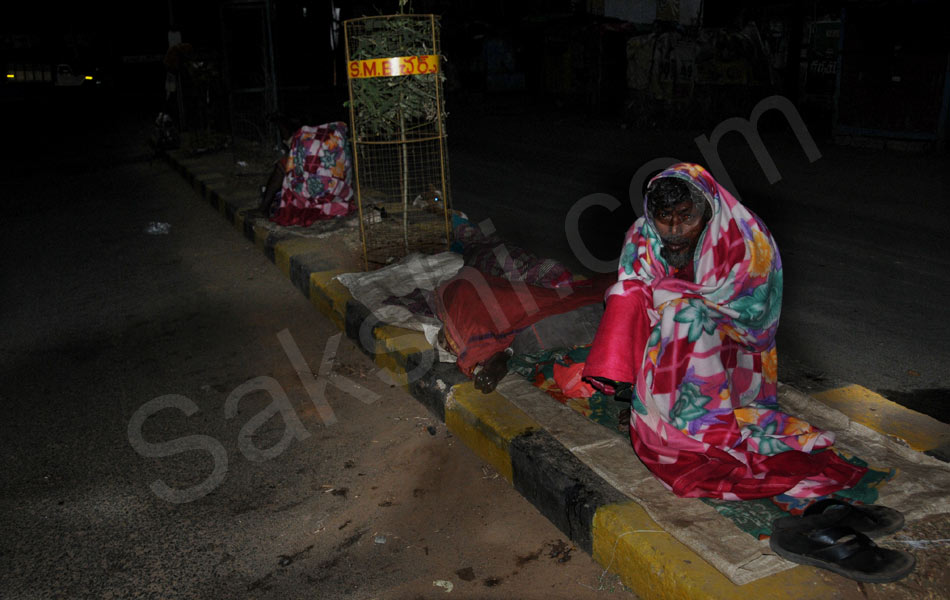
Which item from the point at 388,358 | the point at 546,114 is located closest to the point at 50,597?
the point at 388,358

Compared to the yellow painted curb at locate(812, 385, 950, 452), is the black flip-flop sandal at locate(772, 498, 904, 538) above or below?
above

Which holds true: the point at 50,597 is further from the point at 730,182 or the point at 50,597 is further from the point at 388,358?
the point at 730,182

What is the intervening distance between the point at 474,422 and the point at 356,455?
59 centimetres

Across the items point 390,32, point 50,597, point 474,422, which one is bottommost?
point 50,597

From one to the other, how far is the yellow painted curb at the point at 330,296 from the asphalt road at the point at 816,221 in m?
2.03

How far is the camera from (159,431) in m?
4.09

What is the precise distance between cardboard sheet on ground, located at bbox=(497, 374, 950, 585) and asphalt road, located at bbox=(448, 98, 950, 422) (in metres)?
0.74

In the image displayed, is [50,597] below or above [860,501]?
below

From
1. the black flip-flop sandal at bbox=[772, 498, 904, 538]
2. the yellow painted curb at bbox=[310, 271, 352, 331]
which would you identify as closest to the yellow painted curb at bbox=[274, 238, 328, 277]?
the yellow painted curb at bbox=[310, 271, 352, 331]

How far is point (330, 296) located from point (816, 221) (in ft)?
16.3

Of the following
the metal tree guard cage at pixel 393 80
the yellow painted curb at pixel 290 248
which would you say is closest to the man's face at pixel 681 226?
the metal tree guard cage at pixel 393 80

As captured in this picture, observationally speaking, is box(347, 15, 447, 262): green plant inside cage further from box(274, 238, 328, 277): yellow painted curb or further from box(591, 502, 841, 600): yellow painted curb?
box(591, 502, 841, 600): yellow painted curb

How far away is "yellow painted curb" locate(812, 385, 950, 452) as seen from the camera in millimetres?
3305

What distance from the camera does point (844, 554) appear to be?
239cm
